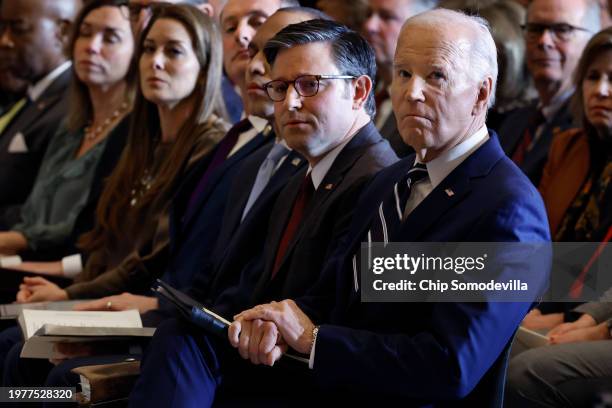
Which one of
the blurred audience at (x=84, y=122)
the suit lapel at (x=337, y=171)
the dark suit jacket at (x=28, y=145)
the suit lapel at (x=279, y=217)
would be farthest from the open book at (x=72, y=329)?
the dark suit jacket at (x=28, y=145)

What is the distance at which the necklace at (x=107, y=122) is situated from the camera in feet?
15.5

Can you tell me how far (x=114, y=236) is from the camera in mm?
4047

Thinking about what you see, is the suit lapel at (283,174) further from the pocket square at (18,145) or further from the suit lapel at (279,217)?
the pocket square at (18,145)

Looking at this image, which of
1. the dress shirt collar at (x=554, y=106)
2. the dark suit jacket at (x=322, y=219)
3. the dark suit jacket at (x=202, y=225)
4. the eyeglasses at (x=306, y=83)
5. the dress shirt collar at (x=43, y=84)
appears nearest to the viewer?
the dark suit jacket at (x=322, y=219)

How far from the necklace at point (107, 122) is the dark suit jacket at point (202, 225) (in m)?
1.17

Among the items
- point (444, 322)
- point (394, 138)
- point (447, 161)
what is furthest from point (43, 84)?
point (444, 322)

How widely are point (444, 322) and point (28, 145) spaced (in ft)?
11.3

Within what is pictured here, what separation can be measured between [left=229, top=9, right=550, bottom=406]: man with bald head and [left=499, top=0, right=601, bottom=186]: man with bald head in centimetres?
146

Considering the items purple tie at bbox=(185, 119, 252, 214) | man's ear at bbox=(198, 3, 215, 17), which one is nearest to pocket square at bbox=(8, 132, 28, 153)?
man's ear at bbox=(198, 3, 215, 17)

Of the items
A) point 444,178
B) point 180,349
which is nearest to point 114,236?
point 180,349

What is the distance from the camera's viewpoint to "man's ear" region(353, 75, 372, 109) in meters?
2.94

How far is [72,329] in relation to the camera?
2857 mm

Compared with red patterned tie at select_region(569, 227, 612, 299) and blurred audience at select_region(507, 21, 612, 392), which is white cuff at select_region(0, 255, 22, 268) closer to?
blurred audience at select_region(507, 21, 612, 392)

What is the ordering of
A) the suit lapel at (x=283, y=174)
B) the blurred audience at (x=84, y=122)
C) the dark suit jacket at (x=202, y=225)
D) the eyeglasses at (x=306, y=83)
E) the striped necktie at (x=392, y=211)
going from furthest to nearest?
the blurred audience at (x=84, y=122) → the dark suit jacket at (x=202, y=225) → the suit lapel at (x=283, y=174) → the eyeglasses at (x=306, y=83) → the striped necktie at (x=392, y=211)
